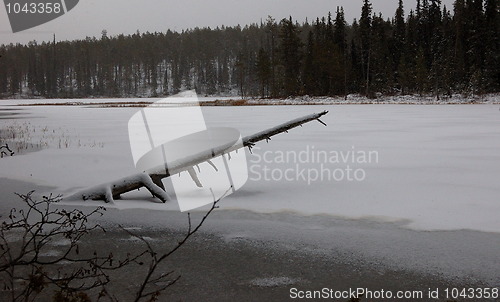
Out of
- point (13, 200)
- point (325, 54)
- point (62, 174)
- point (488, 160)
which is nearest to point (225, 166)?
point (62, 174)

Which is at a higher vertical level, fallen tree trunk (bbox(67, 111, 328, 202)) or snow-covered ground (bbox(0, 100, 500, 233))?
fallen tree trunk (bbox(67, 111, 328, 202))

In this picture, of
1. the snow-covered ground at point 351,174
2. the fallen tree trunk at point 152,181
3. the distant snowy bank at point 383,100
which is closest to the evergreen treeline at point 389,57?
the distant snowy bank at point 383,100

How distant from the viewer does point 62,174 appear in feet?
28.0

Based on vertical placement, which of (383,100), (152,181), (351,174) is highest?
(383,100)

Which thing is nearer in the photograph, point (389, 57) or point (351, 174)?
point (351, 174)

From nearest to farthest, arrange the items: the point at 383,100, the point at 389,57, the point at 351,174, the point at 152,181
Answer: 1. the point at 152,181
2. the point at 351,174
3. the point at 383,100
4. the point at 389,57

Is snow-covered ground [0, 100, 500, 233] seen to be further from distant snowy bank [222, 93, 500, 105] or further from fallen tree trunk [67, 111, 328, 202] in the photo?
distant snowy bank [222, 93, 500, 105]

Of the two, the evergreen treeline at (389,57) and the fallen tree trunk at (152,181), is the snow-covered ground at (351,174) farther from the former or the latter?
the evergreen treeline at (389,57)

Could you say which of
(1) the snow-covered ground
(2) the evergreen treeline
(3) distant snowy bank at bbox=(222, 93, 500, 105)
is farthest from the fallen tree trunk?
(2) the evergreen treeline

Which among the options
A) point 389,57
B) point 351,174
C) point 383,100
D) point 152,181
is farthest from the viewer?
point 389,57

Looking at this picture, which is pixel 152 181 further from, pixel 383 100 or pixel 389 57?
pixel 389 57

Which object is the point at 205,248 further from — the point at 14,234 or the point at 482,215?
the point at 482,215

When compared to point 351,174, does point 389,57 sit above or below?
above

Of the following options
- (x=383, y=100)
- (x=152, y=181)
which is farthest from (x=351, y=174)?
(x=383, y=100)
